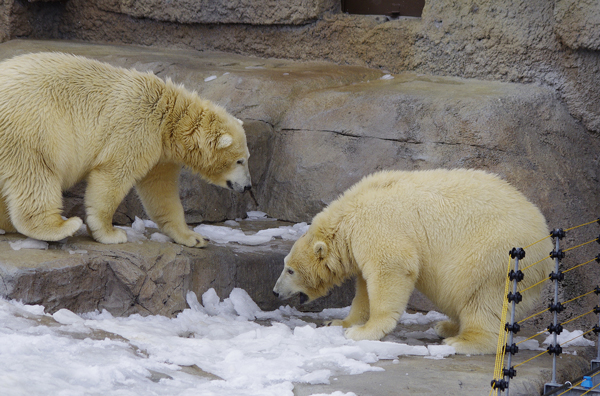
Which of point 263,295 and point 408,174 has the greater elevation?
point 408,174

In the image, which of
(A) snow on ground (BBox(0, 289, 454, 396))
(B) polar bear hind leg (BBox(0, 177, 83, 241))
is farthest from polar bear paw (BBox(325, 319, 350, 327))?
(B) polar bear hind leg (BBox(0, 177, 83, 241))

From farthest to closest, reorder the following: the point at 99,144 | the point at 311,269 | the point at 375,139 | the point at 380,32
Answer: the point at 380,32, the point at 375,139, the point at 311,269, the point at 99,144

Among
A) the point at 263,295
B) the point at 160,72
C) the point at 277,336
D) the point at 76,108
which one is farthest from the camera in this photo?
the point at 160,72

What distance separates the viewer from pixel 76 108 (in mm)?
4645

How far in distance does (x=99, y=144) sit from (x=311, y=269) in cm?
179

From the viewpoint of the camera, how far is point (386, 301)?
446 cm

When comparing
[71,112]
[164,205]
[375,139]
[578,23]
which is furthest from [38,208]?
[578,23]

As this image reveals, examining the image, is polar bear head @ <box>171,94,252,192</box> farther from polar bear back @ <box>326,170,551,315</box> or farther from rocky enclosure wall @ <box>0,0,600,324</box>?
rocky enclosure wall @ <box>0,0,600,324</box>

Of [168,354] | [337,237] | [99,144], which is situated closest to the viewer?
[168,354]

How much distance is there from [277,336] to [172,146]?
5.65 feet

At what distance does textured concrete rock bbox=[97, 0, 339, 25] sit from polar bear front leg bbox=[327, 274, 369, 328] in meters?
3.94

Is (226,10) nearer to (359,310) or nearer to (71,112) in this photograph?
(71,112)

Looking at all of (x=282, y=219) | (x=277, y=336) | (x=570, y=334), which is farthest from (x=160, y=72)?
(x=570, y=334)

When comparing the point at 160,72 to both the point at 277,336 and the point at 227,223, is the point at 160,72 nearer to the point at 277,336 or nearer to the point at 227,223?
the point at 227,223
